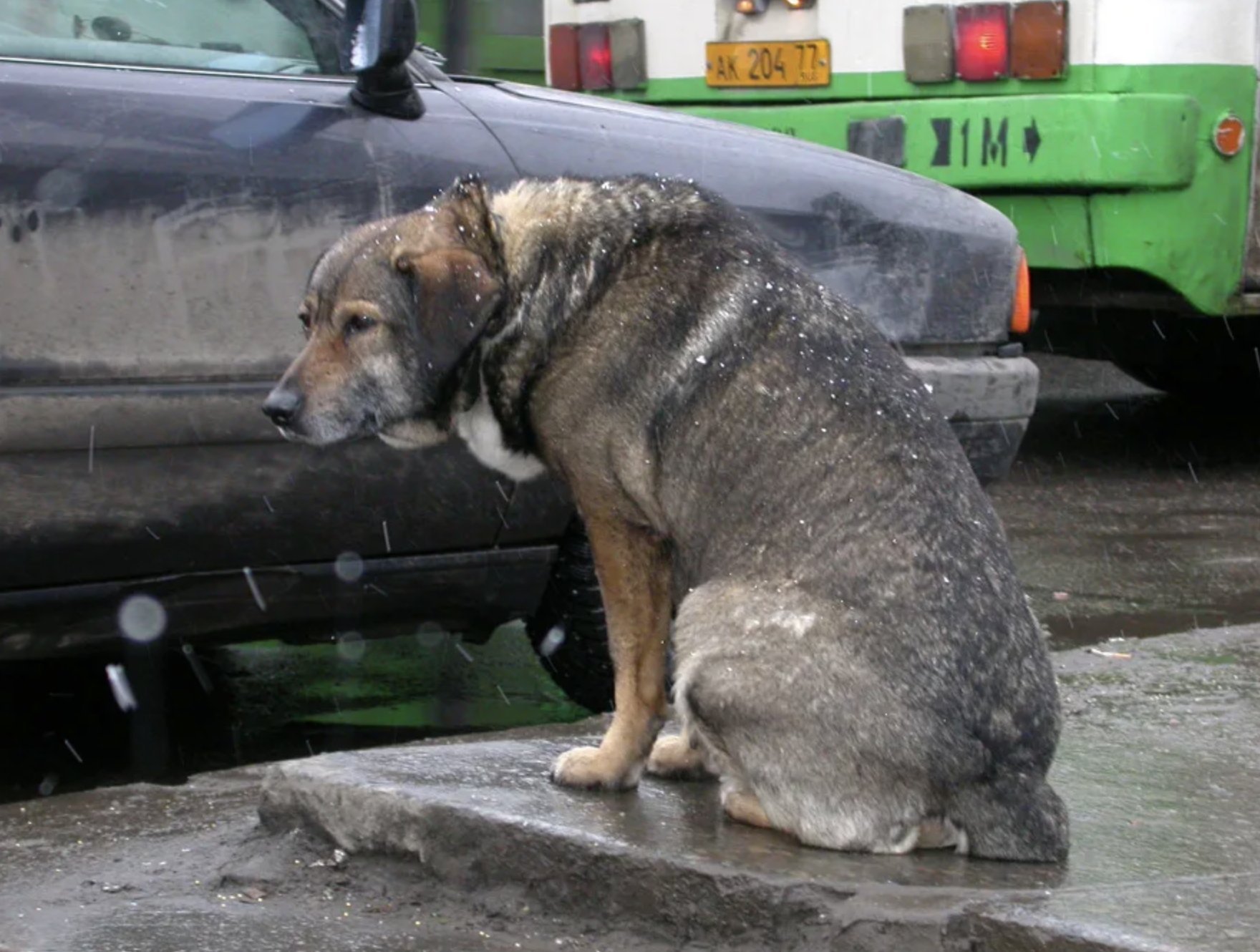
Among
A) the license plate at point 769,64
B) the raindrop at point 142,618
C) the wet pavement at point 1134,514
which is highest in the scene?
the license plate at point 769,64

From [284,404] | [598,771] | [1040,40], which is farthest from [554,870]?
[1040,40]

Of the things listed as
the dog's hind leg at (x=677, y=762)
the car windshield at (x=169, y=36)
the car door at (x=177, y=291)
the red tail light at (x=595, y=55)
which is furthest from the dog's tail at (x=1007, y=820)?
the red tail light at (x=595, y=55)

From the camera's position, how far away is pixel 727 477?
3299 millimetres

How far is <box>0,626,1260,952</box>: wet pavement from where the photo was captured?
9.49ft

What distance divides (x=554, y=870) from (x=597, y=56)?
5.81 meters

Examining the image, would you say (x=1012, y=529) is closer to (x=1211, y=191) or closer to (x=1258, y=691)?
(x=1211, y=191)

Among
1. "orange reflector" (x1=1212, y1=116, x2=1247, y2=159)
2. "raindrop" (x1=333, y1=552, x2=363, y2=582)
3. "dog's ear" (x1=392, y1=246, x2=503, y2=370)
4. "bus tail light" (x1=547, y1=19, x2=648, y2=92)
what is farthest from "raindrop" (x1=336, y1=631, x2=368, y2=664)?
"orange reflector" (x1=1212, y1=116, x2=1247, y2=159)

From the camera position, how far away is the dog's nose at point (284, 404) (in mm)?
3562

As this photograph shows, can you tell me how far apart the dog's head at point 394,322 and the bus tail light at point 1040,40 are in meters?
4.19

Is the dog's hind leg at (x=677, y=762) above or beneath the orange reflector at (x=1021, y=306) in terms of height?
beneath

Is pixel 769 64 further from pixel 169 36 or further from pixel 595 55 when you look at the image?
pixel 169 36

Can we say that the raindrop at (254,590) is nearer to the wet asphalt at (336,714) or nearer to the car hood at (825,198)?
the wet asphalt at (336,714)

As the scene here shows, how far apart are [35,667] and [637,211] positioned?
2342 millimetres

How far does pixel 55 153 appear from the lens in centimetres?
389
